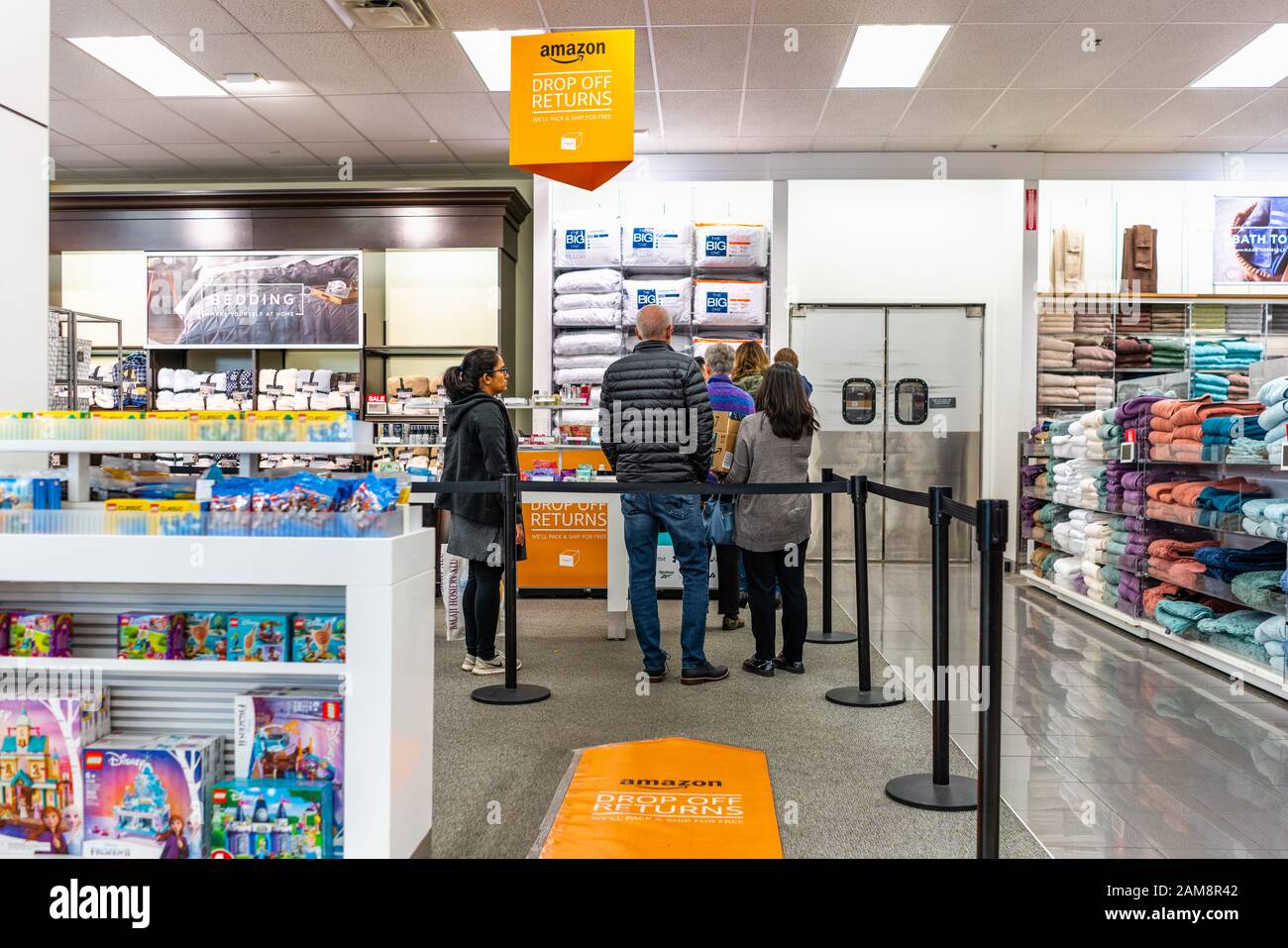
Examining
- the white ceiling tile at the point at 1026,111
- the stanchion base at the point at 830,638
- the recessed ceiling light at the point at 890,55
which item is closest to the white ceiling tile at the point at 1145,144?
the white ceiling tile at the point at 1026,111

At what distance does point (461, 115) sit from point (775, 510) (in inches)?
186

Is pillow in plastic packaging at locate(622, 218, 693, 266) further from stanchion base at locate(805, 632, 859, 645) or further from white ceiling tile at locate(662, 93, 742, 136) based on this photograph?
stanchion base at locate(805, 632, 859, 645)

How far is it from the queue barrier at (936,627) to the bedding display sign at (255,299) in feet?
14.5

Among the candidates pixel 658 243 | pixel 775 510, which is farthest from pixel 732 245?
pixel 775 510

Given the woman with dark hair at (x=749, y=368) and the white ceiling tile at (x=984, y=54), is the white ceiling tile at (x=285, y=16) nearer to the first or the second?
the woman with dark hair at (x=749, y=368)

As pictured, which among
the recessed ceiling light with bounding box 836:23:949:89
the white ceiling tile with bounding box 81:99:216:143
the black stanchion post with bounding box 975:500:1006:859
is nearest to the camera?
the black stanchion post with bounding box 975:500:1006:859

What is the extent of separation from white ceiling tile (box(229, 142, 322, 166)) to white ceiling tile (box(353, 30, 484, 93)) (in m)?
1.60

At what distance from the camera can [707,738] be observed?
11.5ft

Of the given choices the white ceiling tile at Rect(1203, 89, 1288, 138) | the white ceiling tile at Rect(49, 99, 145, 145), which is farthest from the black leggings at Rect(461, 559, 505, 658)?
the white ceiling tile at Rect(1203, 89, 1288, 138)

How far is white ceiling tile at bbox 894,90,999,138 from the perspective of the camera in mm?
6945

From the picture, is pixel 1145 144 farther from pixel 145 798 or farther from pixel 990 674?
pixel 145 798

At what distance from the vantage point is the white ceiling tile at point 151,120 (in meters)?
7.15
